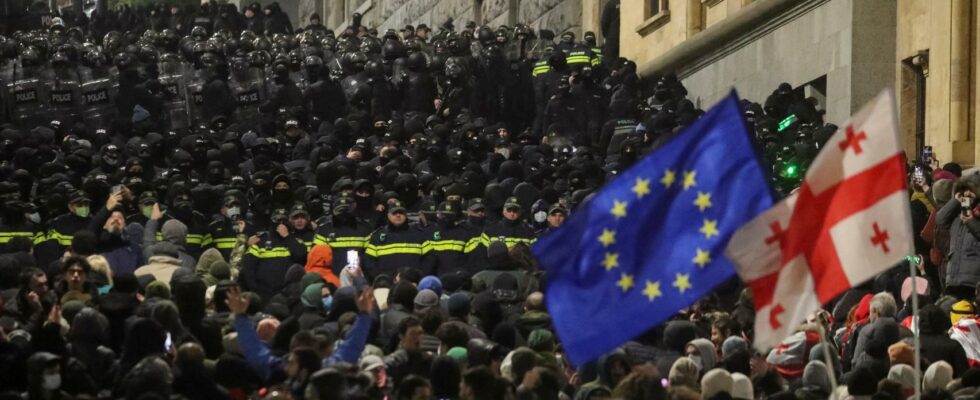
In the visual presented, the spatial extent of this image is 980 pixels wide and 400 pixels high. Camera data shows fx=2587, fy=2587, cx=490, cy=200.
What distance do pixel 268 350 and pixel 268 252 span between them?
22.0 feet

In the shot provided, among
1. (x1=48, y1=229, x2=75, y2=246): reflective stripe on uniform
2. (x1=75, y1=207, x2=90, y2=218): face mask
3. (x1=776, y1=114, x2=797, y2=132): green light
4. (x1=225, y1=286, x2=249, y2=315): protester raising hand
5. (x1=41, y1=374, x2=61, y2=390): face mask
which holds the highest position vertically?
(x1=776, y1=114, x2=797, y2=132): green light

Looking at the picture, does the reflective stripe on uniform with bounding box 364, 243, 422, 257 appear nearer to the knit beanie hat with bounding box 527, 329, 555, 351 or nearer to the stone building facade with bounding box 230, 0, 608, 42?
the knit beanie hat with bounding box 527, 329, 555, 351

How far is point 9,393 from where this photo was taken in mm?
13383

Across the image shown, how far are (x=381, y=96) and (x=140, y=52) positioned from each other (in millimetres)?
3073

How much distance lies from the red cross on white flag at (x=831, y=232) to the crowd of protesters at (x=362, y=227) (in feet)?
0.79


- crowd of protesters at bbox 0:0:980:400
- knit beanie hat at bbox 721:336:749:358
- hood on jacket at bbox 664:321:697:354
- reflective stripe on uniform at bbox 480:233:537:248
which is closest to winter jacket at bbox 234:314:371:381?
crowd of protesters at bbox 0:0:980:400

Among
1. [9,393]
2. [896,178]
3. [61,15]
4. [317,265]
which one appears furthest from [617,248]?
[61,15]

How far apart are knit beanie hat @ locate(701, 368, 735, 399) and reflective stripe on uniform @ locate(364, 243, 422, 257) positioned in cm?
752

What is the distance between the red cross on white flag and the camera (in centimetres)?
Answer: 1100

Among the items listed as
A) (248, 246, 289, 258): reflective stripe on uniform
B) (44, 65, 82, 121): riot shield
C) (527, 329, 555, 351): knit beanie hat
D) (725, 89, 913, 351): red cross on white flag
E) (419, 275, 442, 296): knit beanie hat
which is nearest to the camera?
(725, 89, 913, 351): red cross on white flag

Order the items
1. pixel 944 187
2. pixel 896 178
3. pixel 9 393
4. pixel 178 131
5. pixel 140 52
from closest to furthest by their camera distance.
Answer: pixel 896 178
pixel 9 393
pixel 944 187
pixel 178 131
pixel 140 52

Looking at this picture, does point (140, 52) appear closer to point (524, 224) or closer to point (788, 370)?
point (524, 224)

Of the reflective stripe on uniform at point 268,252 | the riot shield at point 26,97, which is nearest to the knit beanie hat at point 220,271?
the reflective stripe on uniform at point 268,252

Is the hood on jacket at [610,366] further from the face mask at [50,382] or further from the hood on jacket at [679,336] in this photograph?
the face mask at [50,382]
